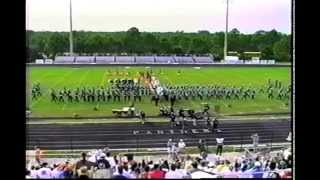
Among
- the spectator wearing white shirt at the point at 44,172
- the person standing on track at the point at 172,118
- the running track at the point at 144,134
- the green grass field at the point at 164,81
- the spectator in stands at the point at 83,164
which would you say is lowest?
the spectator wearing white shirt at the point at 44,172

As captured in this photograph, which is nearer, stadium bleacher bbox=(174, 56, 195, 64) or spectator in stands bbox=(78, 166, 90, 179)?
Answer: spectator in stands bbox=(78, 166, 90, 179)

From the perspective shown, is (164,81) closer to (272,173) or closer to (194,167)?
(194,167)

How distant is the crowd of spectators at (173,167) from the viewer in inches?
51.3

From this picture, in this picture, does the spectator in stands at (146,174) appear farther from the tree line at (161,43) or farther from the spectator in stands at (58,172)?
the tree line at (161,43)

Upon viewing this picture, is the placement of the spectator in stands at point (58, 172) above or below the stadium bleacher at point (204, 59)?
below

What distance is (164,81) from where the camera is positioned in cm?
144

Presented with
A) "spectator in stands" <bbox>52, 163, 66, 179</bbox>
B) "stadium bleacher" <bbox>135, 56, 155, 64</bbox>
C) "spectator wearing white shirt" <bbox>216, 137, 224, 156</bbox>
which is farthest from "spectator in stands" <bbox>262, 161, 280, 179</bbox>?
"spectator in stands" <bbox>52, 163, 66, 179</bbox>

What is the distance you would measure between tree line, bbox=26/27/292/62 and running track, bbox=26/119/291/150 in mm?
223

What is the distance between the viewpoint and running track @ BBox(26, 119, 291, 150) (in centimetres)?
134

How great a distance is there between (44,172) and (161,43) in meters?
0.53

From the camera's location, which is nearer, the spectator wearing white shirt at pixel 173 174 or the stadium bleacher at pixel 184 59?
the spectator wearing white shirt at pixel 173 174

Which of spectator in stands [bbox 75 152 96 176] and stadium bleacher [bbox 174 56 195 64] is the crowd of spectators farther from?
stadium bleacher [bbox 174 56 195 64]

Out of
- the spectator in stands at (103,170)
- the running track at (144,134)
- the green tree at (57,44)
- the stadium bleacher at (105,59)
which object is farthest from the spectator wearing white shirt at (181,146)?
the green tree at (57,44)

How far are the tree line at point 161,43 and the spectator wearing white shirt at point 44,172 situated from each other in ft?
1.11
